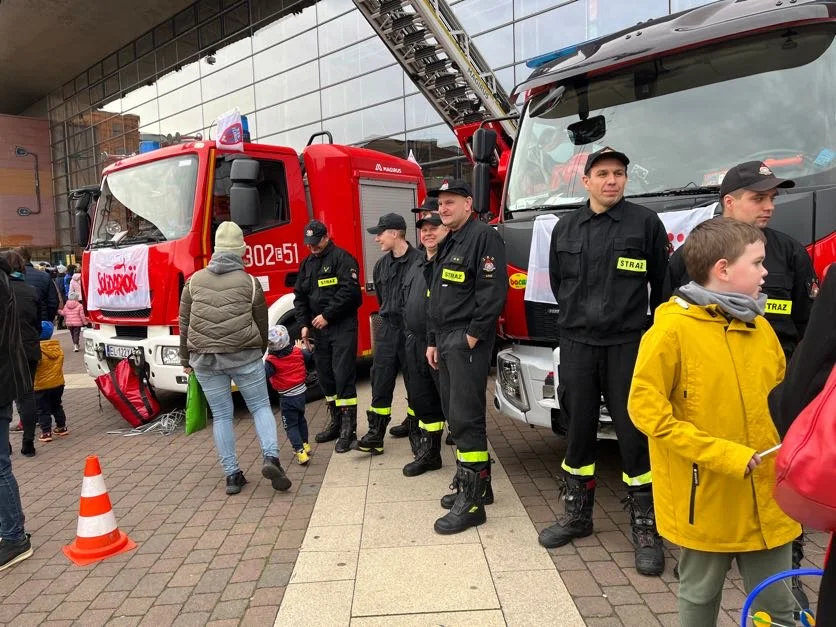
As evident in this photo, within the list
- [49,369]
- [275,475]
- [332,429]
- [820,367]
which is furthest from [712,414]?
[49,369]

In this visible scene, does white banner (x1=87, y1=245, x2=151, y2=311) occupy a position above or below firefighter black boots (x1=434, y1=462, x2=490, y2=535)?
above

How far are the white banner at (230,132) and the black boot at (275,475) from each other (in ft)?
11.0

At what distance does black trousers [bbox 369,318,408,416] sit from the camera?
4840 mm

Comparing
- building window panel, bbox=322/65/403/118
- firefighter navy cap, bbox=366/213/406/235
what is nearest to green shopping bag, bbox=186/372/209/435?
firefighter navy cap, bbox=366/213/406/235

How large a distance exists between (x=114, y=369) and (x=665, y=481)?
5.89 m

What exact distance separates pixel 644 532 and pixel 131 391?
5.13 m

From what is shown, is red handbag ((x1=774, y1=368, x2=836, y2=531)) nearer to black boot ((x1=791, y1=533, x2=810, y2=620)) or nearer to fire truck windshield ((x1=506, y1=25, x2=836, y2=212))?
black boot ((x1=791, y1=533, x2=810, y2=620))

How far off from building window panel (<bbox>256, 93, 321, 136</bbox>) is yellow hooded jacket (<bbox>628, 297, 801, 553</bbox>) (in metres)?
18.0

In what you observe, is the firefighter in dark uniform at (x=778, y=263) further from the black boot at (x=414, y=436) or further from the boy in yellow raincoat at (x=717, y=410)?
the black boot at (x=414, y=436)

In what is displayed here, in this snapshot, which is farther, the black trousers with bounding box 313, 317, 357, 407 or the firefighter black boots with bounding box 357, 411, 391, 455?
the black trousers with bounding box 313, 317, 357, 407

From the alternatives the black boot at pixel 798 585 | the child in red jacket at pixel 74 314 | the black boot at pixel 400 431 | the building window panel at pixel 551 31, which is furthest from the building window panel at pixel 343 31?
the black boot at pixel 798 585

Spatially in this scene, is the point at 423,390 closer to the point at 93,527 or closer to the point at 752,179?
the point at 93,527

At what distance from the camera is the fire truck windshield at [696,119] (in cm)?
311

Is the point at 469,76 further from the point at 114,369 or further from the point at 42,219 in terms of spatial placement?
the point at 42,219
